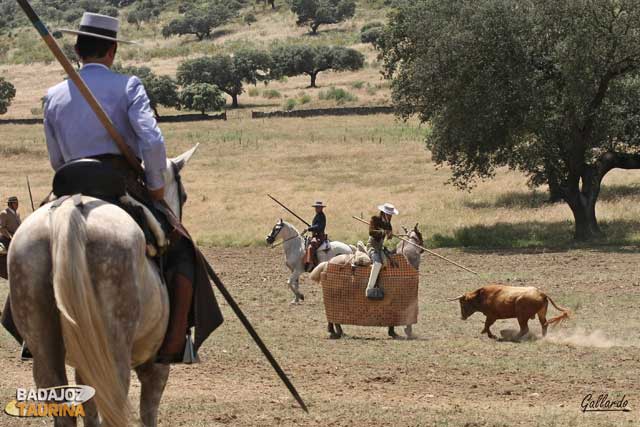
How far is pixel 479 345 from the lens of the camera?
15195 mm

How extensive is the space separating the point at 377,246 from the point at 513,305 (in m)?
2.36

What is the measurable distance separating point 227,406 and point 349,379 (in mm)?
2356

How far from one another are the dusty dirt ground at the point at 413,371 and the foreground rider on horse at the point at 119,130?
2.63 metres

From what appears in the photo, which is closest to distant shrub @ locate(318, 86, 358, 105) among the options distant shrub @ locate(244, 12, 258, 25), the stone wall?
the stone wall

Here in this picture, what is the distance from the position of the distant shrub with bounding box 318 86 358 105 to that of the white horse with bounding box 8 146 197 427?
6953 centimetres

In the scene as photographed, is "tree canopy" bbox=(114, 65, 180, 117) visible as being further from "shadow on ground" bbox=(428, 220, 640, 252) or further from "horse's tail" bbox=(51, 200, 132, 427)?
"horse's tail" bbox=(51, 200, 132, 427)

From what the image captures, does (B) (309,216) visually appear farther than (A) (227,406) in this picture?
Yes

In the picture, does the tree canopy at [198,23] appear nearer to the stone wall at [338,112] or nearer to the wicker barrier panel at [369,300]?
the stone wall at [338,112]

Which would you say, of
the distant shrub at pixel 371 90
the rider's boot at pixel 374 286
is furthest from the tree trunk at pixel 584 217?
the distant shrub at pixel 371 90

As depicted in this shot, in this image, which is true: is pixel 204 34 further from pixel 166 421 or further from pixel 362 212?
pixel 166 421

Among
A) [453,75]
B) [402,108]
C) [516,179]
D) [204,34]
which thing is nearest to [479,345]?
[453,75]

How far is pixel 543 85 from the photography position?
30.8 meters

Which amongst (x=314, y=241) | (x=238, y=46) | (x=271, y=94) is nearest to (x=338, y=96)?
(x=271, y=94)

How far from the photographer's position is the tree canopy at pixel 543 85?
1183 inches
